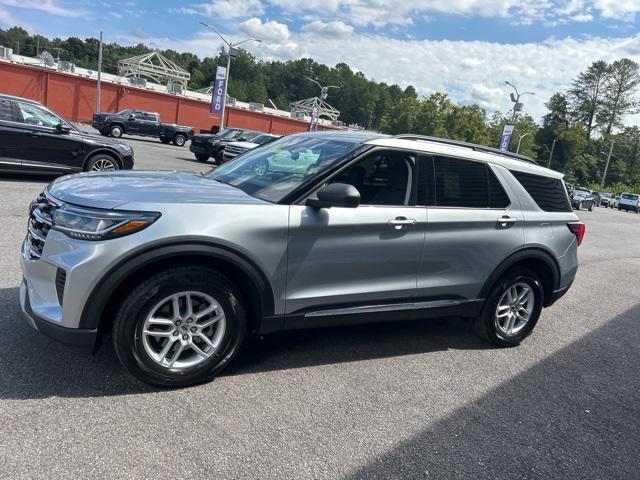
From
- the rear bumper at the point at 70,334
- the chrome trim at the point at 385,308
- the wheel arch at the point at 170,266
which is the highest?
the wheel arch at the point at 170,266

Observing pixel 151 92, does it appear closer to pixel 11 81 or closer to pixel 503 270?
pixel 11 81

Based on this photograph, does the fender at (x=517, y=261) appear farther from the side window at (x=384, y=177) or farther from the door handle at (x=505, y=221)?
the side window at (x=384, y=177)

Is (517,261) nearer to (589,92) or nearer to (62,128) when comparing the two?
(62,128)

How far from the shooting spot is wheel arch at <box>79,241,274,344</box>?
3057 mm

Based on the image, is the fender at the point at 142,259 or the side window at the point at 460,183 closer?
the fender at the point at 142,259

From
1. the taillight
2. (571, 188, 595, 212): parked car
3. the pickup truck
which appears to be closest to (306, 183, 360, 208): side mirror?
the taillight

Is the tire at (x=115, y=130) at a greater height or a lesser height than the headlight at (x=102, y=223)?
lesser

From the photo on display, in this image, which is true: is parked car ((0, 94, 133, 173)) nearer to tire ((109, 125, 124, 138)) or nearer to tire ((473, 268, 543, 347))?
tire ((473, 268, 543, 347))

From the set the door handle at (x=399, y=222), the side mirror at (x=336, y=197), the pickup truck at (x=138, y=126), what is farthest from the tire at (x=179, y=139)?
the side mirror at (x=336, y=197)

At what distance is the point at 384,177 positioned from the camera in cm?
414

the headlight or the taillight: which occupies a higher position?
the taillight

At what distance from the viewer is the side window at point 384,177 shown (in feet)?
13.1

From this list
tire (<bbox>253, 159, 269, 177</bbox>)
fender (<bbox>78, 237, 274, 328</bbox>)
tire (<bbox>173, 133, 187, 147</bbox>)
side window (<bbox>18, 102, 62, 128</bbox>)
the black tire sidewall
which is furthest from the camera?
tire (<bbox>173, 133, 187, 147</bbox>)

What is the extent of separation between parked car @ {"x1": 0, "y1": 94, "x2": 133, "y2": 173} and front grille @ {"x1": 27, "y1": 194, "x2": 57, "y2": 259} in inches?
290
